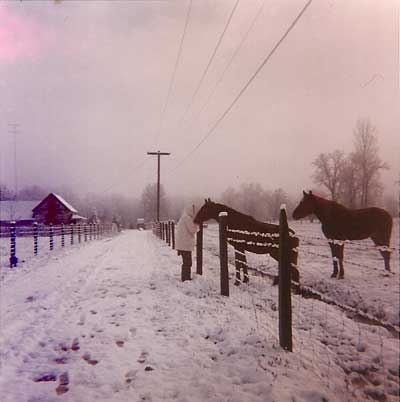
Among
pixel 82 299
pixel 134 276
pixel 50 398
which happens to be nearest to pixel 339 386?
pixel 50 398

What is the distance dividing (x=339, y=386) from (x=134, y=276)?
6217mm

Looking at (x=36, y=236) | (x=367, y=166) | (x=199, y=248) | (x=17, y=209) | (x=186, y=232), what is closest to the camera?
(x=367, y=166)

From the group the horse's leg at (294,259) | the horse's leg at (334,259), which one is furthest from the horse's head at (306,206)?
the horse's leg at (294,259)

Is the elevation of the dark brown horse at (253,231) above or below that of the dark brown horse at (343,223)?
below

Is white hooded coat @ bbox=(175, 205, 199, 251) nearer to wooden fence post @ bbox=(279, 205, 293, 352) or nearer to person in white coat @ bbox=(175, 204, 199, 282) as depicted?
person in white coat @ bbox=(175, 204, 199, 282)

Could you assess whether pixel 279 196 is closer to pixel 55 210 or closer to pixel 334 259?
pixel 334 259

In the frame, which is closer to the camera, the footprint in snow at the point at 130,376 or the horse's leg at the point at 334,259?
the horse's leg at the point at 334,259

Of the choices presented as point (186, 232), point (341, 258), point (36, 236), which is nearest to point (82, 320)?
point (186, 232)

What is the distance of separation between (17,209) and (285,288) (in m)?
7.43

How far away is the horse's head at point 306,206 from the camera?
8.16ft

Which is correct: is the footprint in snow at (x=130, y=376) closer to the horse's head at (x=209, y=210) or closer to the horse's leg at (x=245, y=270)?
the horse's head at (x=209, y=210)

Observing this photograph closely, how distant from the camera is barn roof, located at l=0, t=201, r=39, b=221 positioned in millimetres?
7168

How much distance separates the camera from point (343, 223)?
7.48 feet

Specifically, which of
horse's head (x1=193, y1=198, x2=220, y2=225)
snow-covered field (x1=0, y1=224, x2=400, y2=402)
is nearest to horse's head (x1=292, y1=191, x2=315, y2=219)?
snow-covered field (x1=0, y1=224, x2=400, y2=402)
